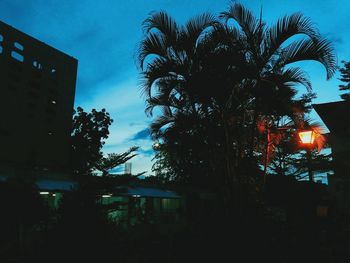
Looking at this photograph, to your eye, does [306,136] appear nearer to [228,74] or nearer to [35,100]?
[228,74]

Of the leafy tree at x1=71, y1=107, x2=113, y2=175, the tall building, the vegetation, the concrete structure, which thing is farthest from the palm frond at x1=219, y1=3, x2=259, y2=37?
the leafy tree at x1=71, y1=107, x2=113, y2=175

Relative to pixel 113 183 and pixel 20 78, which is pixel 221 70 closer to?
pixel 113 183

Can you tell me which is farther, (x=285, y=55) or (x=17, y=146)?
(x=17, y=146)

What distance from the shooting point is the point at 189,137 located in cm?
823

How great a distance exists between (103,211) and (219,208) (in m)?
2.74

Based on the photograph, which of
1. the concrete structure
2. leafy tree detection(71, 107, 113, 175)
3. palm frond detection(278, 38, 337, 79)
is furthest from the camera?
leafy tree detection(71, 107, 113, 175)

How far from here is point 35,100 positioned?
17.7m

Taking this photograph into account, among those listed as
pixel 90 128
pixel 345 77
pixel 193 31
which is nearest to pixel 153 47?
pixel 193 31

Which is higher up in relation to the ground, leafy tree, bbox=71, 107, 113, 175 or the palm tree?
leafy tree, bbox=71, 107, 113, 175

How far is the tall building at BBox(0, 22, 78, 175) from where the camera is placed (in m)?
16.3

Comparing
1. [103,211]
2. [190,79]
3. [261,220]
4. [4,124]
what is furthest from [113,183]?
[4,124]

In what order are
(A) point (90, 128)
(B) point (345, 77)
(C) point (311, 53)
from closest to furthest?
(C) point (311, 53), (B) point (345, 77), (A) point (90, 128)

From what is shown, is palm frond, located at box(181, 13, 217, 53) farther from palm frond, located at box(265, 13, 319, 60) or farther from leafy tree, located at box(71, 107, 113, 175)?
leafy tree, located at box(71, 107, 113, 175)

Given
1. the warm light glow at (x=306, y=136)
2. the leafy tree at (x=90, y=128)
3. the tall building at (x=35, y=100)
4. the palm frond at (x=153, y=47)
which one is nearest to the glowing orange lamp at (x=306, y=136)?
the warm light glow at (x=306, y=136)
